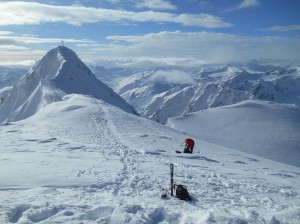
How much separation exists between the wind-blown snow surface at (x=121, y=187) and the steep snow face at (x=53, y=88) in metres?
91.0

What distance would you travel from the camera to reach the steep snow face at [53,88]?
12726 cm

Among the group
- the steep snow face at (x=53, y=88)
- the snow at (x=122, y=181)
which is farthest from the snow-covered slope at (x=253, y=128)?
the steep snow face at (x=53, y=88)

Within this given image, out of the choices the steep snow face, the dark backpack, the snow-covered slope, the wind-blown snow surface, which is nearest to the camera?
the wind-blown snow surface

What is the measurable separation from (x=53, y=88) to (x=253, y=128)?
277ft

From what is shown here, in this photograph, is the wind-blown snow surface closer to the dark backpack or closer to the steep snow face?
the dark backpack

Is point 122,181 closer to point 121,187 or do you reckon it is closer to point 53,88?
point 121,187

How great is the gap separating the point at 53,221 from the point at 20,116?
12044 centimetres

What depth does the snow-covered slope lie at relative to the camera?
67000mm

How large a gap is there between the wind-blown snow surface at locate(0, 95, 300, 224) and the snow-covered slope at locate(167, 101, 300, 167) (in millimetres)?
39422

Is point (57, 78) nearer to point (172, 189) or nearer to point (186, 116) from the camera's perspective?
point (186, 116)

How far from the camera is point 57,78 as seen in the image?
6127 inches

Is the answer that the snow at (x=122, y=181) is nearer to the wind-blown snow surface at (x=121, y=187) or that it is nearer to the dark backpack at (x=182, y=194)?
the wind-blown snow surface at (x=121, y=187)

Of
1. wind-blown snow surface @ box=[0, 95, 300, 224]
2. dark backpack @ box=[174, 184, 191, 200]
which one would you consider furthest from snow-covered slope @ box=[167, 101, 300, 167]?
dark backpack @ box=[174, 184, 191, 200]

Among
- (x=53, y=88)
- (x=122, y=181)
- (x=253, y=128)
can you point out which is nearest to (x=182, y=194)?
(x=122, y=181)
